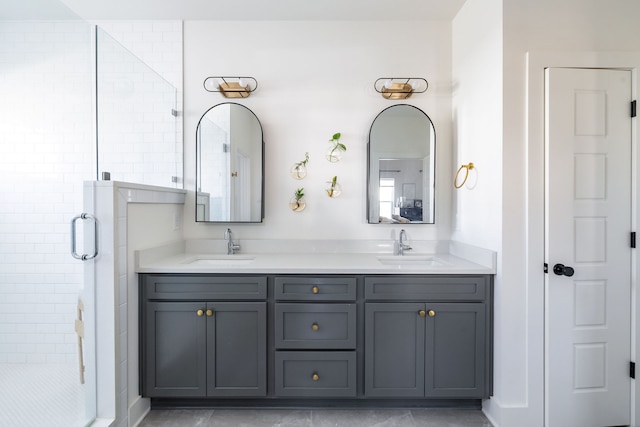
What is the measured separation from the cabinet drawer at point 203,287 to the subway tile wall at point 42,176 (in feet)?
1.26

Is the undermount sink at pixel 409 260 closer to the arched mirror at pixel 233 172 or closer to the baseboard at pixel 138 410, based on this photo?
the arched mirror at pixel 233 172

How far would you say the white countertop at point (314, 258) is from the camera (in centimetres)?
198

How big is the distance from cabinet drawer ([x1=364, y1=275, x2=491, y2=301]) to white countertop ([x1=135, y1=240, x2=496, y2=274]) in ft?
0.15

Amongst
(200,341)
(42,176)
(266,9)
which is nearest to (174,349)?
(200,341)

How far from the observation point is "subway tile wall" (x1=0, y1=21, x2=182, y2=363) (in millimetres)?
1431

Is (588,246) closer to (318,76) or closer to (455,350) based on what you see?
(455,350)

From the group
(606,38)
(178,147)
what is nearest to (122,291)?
(178,147)

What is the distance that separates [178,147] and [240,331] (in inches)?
60.0

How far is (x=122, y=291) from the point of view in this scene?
1.83 meters

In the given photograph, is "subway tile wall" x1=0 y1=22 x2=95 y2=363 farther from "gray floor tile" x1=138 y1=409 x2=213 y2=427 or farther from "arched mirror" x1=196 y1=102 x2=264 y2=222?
"arched mirror" x1=196 y1=102 x2=264 y2=222

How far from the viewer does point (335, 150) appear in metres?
2.54

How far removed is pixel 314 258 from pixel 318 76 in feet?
4.70

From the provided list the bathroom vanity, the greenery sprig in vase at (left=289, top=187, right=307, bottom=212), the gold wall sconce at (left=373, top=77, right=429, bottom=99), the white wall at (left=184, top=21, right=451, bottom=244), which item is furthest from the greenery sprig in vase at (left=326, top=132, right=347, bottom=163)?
the bathroom vanity

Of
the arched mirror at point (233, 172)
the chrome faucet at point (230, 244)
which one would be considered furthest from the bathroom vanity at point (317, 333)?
the arched mirror at point (233, 172)
